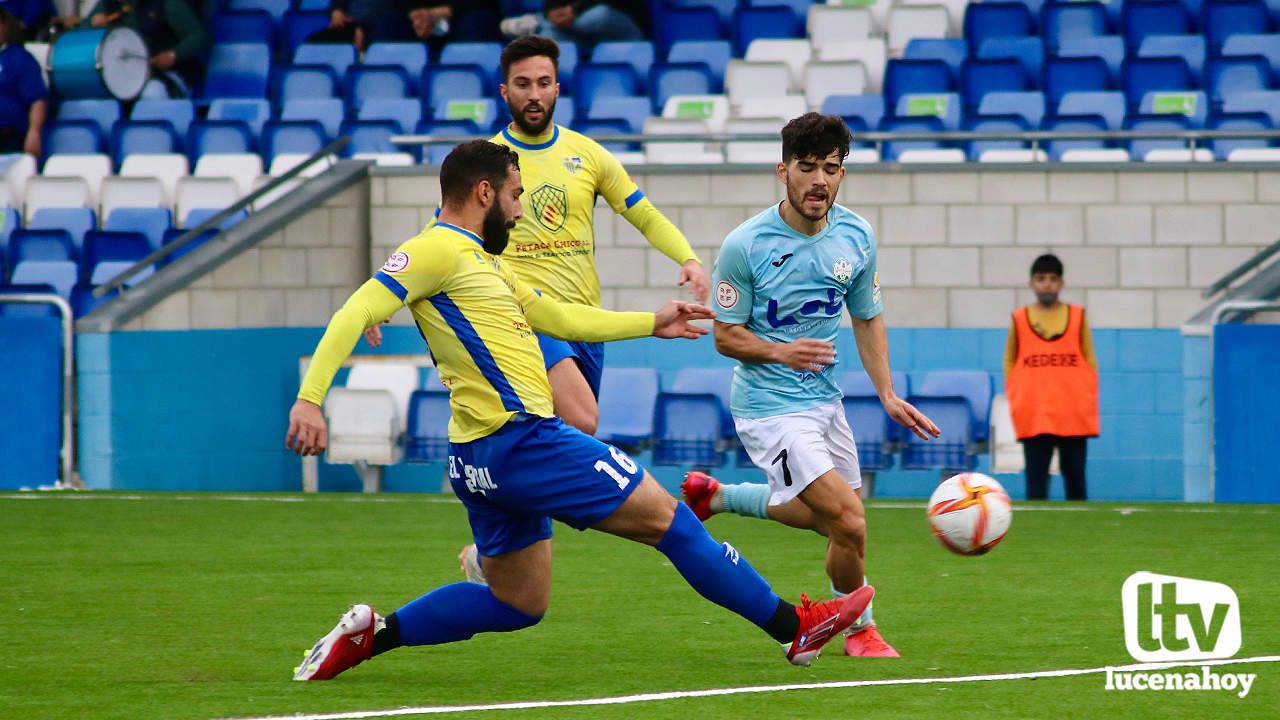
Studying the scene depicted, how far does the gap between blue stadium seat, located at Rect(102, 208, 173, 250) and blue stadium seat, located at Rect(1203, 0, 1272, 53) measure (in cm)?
955

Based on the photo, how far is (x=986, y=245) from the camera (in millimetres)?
15453

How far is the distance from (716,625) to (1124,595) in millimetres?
1926

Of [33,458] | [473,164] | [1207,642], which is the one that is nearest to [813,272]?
[473,164]

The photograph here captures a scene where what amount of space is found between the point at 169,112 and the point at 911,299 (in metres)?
7.96

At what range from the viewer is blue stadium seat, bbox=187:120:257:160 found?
59.8 ft

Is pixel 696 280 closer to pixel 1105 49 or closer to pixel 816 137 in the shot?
pixel 816 137

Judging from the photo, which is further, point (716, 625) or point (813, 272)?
point (716, 625)

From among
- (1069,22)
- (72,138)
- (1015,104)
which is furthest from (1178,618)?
(72,138)

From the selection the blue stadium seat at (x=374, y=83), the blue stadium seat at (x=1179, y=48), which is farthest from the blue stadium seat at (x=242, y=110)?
the blue stadium seat at (x=1179, y=48)

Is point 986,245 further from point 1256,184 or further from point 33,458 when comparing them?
point 33,458

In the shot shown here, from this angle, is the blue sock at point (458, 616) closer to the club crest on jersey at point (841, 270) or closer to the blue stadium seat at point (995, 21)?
the club crest on jersey at point (841, 270)

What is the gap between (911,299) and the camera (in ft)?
51.4

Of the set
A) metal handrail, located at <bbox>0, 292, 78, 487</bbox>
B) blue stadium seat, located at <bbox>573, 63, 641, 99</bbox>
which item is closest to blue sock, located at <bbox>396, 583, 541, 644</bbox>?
metal handrail, located at <bbox>0, 292, 78, 487</bbox>

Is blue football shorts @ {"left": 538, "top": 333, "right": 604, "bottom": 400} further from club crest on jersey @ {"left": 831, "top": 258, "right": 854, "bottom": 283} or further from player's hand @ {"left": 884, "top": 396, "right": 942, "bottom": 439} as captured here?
player's hand @ {"left": 884, "top": 396, "right": 942, "bottom": 439}
